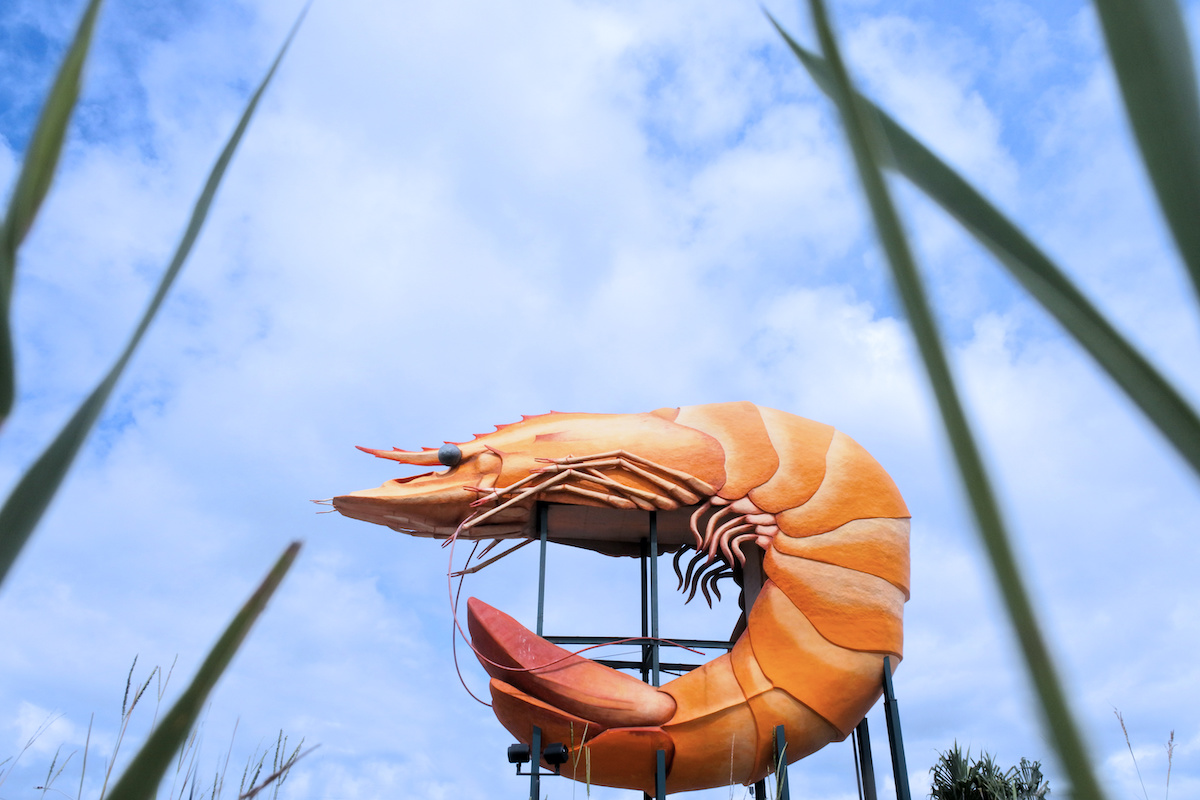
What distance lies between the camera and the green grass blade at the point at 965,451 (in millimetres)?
214

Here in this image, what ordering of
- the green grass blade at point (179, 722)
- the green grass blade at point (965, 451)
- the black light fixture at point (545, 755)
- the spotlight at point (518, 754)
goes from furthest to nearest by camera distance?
the spotlight at point (518, 754), the black light fixture at point (545, 755), the green grass blade at point (179, 722), the green grass blade at point (965, 451)

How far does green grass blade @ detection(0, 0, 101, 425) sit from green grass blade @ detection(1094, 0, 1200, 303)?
0.40 m

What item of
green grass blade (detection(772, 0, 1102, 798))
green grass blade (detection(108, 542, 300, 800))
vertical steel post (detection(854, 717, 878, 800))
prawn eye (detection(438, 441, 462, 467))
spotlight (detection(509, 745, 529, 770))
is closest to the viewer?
green grass blade (detection(772, 0, 1102, 798))

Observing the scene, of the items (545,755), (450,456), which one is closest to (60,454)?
(545,755)

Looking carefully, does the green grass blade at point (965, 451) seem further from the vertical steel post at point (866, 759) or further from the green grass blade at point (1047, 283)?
the vertical steel post at point (866, 759)

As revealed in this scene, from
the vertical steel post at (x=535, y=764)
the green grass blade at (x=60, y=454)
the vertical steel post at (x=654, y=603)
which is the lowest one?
the green grass blade at (x=60, y=454)

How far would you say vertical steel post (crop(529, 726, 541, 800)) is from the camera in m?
5.39

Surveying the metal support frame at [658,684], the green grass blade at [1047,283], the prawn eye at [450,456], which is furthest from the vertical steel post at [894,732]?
the green grass blade at [1047,283]

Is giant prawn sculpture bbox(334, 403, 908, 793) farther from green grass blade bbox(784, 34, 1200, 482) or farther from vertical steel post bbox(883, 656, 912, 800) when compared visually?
green grass blade bbox(784, 34, 1200, 482)

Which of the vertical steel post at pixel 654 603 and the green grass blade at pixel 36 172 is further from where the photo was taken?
the vertical steel post at pixel 654 603

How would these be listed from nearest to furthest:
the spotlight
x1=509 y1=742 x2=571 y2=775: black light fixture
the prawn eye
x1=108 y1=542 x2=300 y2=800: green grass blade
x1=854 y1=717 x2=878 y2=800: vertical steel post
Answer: x1=108 y1=542 x2=300 y2=800: green grass blade → x1=509 y1=742 x2=571 y2=775: black light fixture → the spotlight → x1=854 y1=717 x2=878 y2=800: vertical steel post → the prawn eye

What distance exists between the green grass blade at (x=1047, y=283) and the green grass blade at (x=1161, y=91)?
0.16 feet

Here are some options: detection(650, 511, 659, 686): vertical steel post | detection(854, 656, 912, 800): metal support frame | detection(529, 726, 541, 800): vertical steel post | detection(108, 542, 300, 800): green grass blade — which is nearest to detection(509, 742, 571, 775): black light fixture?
detection(529, 726, 541, 800): vertical steel post

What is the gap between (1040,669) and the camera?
0.72 ft
